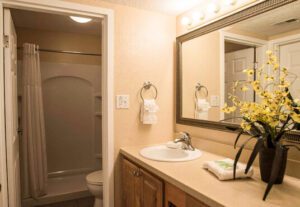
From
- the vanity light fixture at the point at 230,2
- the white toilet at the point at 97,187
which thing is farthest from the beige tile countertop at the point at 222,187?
the vanity light fixture at the point at 230,2

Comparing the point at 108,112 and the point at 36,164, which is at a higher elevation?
the point at 108,112

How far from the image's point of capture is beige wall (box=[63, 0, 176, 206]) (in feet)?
6.20

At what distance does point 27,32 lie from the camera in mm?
3072

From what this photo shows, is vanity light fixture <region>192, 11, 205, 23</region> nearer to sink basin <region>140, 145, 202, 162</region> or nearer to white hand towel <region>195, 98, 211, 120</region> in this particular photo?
white hand towel <region>195, 98, 211, 120</region>

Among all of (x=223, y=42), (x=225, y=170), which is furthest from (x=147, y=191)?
(x=223, y=42)

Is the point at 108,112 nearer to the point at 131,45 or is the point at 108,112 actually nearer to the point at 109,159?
the point at 109,159

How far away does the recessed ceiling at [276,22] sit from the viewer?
47.4 inches

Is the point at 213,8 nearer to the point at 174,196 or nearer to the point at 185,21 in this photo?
the point at 185,21

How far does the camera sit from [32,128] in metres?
2.72

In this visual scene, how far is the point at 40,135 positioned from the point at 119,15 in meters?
1.85

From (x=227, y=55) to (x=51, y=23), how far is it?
2336 millimetres

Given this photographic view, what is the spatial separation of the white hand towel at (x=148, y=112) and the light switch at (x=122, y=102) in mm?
148

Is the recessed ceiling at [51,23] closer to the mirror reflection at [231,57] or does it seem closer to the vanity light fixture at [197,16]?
the vanity light fixture at [197,16]

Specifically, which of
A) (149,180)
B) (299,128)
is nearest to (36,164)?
(149,180)
